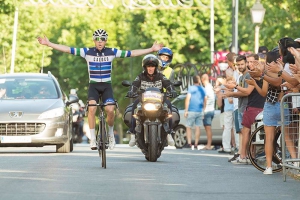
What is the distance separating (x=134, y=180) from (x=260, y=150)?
11.3 feet

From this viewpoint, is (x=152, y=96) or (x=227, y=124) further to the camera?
(x=227, y=124)

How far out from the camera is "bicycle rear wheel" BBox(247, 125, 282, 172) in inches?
664

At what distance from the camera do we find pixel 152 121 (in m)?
19.3

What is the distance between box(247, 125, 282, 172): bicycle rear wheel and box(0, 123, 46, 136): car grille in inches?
233

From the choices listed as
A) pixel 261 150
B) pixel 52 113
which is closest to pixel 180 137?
pixel 52 113

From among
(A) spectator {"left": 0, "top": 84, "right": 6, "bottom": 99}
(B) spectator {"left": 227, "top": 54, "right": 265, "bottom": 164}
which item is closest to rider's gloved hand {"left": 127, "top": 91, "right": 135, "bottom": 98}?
(B) spectator {"left": 227, "top": 54, "right": 265, "bottom": 164}

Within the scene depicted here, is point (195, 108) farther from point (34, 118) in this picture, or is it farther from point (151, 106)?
point (151, 106)

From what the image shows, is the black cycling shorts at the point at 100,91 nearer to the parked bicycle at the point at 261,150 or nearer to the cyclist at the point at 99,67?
the cyclist at the point at 99,67

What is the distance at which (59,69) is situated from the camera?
84.5m

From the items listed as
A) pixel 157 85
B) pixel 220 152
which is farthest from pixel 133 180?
pixel 220 152

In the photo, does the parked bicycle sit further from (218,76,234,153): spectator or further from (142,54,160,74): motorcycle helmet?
(218,76,234,153): spectator

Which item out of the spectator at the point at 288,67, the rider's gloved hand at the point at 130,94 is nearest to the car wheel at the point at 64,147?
the rider's gloved hand at the point at 130,94

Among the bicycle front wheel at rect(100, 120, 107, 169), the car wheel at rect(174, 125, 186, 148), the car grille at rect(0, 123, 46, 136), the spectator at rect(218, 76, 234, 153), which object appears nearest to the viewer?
the bicycle front wheel at rect(100, 120, 107, 169)

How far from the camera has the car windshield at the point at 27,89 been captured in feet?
77.0
